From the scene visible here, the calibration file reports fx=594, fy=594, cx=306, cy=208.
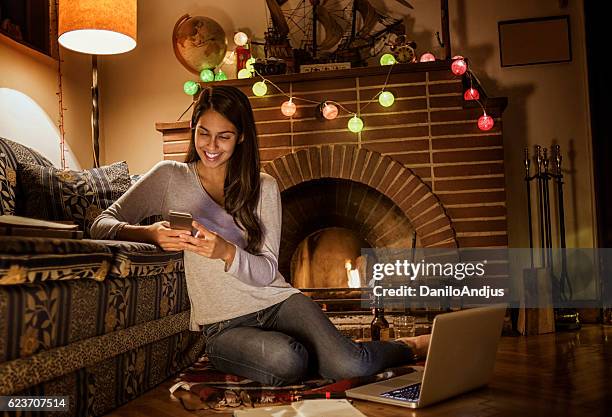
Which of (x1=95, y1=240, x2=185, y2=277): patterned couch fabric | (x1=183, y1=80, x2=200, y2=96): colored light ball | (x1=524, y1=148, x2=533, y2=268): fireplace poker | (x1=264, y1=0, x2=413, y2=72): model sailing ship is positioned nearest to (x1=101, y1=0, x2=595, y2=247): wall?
(x1=524, y1=148, x2=533, y2=268): fireplace poker

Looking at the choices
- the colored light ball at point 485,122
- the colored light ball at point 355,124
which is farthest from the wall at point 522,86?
the colored light ball at point 355,124

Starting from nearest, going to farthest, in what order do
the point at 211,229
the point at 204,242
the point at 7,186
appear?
the point at 204,242 < the point at 211,229 < the point at 7,186

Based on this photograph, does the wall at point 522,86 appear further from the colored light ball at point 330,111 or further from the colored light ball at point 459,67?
the colored light ball at point 330,111

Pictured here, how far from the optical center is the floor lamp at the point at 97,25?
91.5 inches

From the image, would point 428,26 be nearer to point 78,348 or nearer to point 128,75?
point 128,75

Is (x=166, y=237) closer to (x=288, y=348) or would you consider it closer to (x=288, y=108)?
(x=288, y=348)

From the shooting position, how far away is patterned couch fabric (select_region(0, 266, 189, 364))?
1.00m

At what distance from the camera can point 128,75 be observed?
3406 millimetres

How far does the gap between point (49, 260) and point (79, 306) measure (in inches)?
6.8

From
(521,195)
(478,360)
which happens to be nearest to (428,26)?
(521,195)

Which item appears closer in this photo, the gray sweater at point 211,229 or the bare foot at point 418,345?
the gray sweater at point 211,229

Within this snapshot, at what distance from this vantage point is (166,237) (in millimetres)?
1455

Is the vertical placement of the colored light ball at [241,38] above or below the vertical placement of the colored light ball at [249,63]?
above

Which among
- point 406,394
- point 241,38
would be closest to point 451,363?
point 406,394
